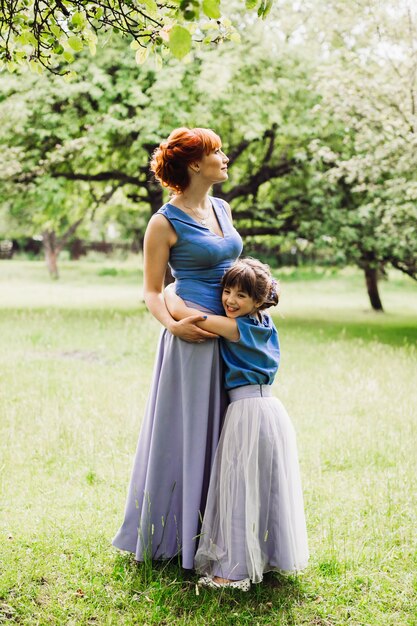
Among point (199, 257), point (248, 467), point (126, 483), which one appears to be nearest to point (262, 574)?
point (248, 467)

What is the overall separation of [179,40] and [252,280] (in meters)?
1.46

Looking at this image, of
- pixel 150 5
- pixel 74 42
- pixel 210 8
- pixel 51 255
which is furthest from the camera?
pixel 51 255

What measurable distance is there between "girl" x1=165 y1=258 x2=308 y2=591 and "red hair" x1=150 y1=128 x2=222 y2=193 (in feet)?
1.96

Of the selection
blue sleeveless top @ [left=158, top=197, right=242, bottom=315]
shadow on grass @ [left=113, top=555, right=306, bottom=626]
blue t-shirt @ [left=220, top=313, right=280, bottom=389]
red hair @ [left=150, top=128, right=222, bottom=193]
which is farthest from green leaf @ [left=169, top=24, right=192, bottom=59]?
shadow on grass @ [left=113, top=555, right=306, bottom=626]

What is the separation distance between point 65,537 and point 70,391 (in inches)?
169

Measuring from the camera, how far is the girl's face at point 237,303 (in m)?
3.66

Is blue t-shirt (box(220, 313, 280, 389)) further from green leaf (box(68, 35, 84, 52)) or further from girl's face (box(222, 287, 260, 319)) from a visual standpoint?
green leaf (box(68, 35, 84, 52))

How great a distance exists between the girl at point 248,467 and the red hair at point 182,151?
60cm

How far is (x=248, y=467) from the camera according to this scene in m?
3.62

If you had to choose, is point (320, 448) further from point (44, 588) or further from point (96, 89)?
point (96, 89)

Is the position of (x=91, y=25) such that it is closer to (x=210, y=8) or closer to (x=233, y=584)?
(x=210, y=8)

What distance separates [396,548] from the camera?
430 centimetres

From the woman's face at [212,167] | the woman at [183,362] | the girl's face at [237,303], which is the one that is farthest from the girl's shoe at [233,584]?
the woman's face at [212,167]

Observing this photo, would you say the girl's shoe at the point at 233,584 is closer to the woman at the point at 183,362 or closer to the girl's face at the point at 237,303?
the woman at the point at 183,362
